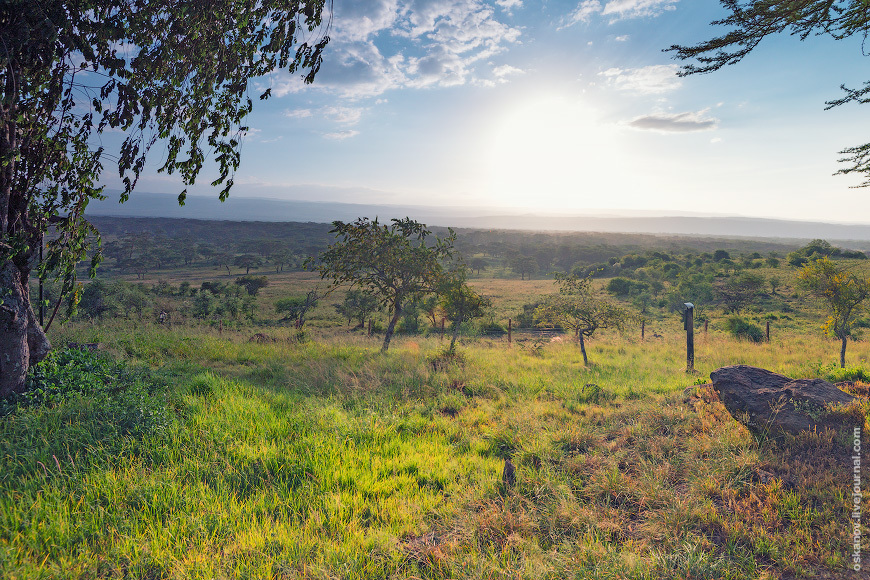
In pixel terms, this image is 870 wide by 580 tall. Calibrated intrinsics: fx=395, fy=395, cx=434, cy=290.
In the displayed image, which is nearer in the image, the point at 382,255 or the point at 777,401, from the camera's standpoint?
the point at 777,401

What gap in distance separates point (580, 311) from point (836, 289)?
857cm

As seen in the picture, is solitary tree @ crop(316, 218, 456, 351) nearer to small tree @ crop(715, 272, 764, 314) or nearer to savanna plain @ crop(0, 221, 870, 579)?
savanna plain @ crop(0, 221, 870, 579)

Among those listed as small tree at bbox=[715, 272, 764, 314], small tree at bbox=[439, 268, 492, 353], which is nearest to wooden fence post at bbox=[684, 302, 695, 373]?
small tree at bbox=[439, 268, 492, 353]

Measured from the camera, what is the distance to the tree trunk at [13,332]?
5781 mm

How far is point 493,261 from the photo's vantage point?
111 metres

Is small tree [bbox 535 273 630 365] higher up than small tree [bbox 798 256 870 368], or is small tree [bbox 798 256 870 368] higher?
small tree [bbox 798 256 870 368]

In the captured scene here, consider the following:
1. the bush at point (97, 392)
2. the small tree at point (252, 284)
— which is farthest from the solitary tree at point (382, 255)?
the small tree at point (252, 284)

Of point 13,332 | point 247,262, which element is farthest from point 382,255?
point 247,262

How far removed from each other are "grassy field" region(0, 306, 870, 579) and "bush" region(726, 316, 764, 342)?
18920 mm

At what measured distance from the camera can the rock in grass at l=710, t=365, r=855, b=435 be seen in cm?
571

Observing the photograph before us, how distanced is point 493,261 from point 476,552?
109 m

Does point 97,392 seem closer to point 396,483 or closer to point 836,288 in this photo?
point 396,483

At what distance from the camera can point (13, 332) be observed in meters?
5.89

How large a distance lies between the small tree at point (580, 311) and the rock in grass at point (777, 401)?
7968 mm
